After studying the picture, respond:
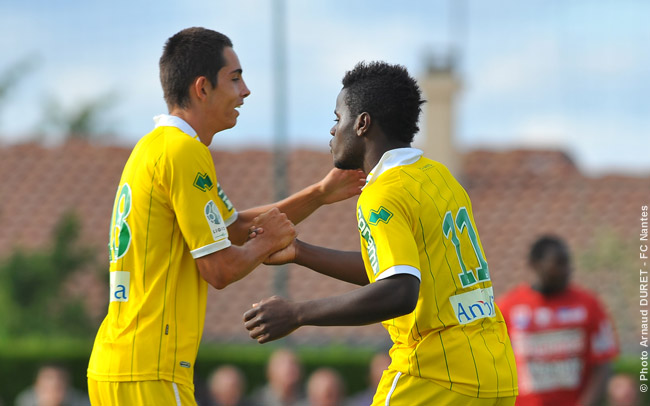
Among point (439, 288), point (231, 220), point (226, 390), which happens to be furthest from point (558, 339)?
point (439, 288)

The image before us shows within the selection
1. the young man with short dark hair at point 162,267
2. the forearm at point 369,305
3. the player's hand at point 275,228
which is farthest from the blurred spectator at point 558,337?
the forearm at point 369,305

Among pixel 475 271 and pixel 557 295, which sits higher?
pixel 475 271

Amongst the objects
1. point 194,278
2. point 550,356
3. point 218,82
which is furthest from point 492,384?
point 550,356

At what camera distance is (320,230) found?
2172 centimetres

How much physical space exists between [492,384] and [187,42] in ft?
7.04

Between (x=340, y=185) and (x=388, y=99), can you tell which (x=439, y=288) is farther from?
A: (x=340, y=185)

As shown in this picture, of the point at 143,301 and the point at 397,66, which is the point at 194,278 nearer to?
the point at 143,301

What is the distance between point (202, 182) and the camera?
4.36 m

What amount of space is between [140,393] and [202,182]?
98cm

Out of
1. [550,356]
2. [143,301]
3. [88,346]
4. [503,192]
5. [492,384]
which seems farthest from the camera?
[503,192]

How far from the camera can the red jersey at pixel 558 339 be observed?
791 centimetres

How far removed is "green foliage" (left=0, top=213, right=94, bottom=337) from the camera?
52.0ft

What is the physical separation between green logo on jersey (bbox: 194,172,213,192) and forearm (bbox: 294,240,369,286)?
715 millimetres

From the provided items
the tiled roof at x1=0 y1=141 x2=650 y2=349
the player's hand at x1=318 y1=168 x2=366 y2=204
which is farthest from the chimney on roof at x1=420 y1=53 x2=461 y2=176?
the player's hand at x1=318 y1=168 x2=366 y2=204
